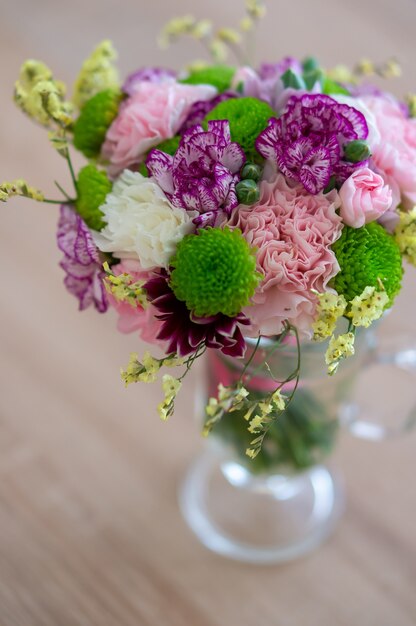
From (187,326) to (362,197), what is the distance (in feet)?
0.48

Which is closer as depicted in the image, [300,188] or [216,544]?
[300,188]

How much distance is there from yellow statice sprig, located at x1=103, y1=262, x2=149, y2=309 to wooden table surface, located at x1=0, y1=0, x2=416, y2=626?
41cm

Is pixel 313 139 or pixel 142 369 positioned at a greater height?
pixel 313 139

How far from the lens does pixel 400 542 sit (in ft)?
2.47

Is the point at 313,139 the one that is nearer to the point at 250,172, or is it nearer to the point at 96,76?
the point at 250,172

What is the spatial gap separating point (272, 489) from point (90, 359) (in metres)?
0.29

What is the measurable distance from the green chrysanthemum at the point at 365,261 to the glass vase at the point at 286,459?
4.2 inches

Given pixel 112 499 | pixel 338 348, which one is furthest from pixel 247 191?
pixel 112 499

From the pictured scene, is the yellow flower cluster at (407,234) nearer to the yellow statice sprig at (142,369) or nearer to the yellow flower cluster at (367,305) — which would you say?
the yellow flower cluster at (367,305)

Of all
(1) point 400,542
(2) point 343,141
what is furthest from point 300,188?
(1) point 400,542

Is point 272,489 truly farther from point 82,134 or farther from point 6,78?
point 6,78

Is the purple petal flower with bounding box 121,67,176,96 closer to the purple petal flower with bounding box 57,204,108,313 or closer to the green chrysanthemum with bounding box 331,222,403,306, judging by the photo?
the purple petal flower with bounding box 57,204,108,313

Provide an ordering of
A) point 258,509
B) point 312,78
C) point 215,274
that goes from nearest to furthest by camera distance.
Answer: point 215,274 < point 312,78 < point 258,509

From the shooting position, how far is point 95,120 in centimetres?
54
